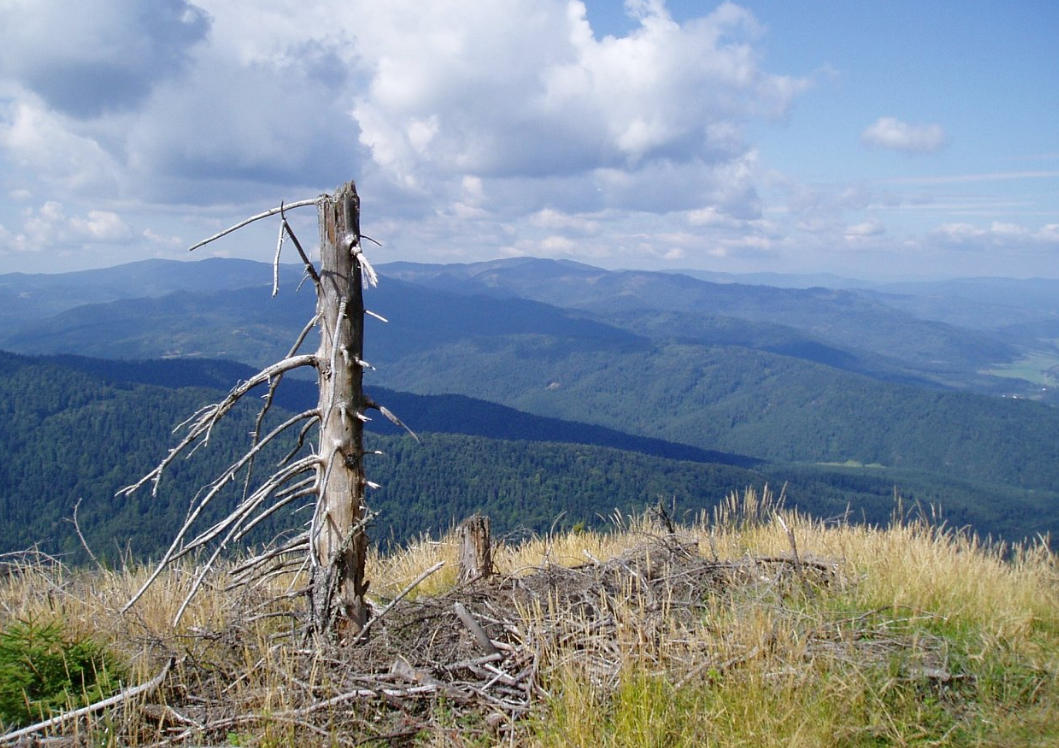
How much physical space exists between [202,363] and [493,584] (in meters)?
215

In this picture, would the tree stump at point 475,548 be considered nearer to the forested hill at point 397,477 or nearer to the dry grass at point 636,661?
the dry grass at point 636,661

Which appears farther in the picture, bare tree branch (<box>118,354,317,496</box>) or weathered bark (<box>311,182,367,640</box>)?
weathered bark (<box>311,182,367,640</box>)

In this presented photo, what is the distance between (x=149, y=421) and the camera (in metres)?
120

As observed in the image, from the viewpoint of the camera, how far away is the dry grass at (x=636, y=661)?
3.16 metres

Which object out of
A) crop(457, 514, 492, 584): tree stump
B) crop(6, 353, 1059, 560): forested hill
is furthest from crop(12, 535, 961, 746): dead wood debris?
crop(6, 353, 1059, 560): forested hill

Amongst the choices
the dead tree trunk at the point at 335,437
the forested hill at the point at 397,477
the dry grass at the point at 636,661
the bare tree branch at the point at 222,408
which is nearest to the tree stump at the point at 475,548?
the dry grass at the point at 636,661

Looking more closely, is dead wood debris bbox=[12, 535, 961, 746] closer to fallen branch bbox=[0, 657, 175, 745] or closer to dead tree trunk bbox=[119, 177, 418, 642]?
fallen branch bbox=[0, 657, 175, 745]

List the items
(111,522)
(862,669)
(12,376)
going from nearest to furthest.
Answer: (862,669) → (111,522) → (12,376)

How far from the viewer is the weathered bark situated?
13.9 feet

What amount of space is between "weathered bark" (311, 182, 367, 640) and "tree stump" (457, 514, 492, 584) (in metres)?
1.14

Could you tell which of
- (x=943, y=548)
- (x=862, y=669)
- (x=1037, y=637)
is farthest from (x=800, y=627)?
(x=943, y=548)

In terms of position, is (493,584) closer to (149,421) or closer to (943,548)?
(943,548)

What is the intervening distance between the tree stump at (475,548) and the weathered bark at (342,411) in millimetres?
1141

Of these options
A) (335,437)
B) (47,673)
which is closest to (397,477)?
(335,437)
